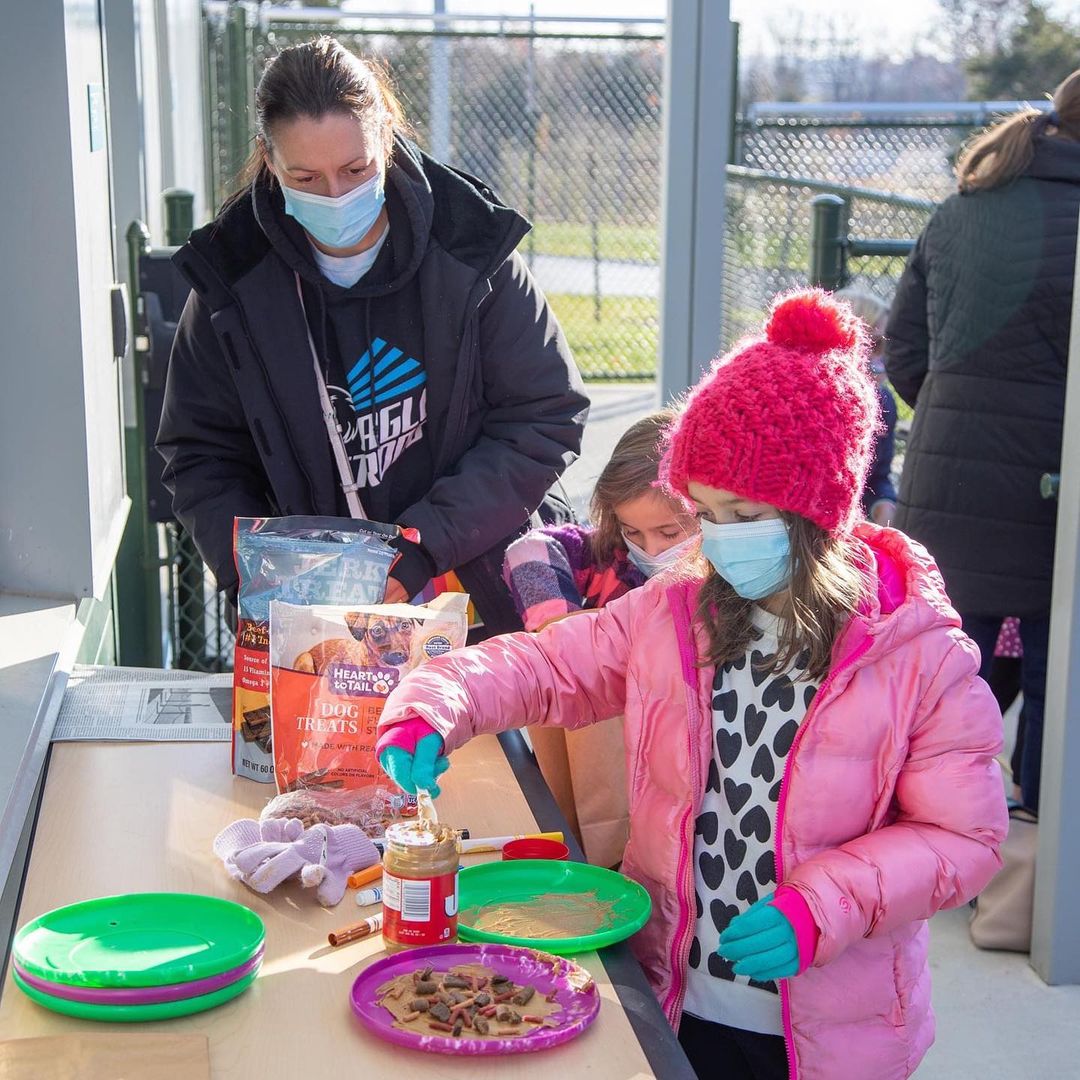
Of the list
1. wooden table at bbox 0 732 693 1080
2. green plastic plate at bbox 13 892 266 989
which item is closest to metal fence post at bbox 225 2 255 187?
wooden table at bbox 0 732 693 1080

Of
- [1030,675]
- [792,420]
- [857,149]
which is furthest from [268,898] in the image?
[857,149]

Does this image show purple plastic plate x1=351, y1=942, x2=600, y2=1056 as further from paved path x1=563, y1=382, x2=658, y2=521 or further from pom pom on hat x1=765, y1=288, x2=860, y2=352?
paved path x1=563, y1=382, x2=658, y2=521

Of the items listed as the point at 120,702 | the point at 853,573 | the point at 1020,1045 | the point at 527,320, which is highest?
the point at 527,320

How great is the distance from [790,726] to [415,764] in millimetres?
478

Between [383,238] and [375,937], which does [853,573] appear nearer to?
[375,937]

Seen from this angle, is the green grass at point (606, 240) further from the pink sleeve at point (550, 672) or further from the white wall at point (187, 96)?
the pink sleeve at point (550, 672)

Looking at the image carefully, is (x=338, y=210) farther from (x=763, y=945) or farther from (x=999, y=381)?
(x=999, y=381)

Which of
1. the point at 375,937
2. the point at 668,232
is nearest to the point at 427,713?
the point at 375,937

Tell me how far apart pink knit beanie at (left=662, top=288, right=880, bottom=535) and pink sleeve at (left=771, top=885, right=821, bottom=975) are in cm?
46

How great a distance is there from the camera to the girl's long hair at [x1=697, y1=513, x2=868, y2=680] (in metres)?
1.78

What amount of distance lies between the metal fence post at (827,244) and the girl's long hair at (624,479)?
2069 mm

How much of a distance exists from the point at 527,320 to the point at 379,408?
0.30m

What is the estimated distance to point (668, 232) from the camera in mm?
3816

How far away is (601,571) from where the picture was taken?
253 cm
